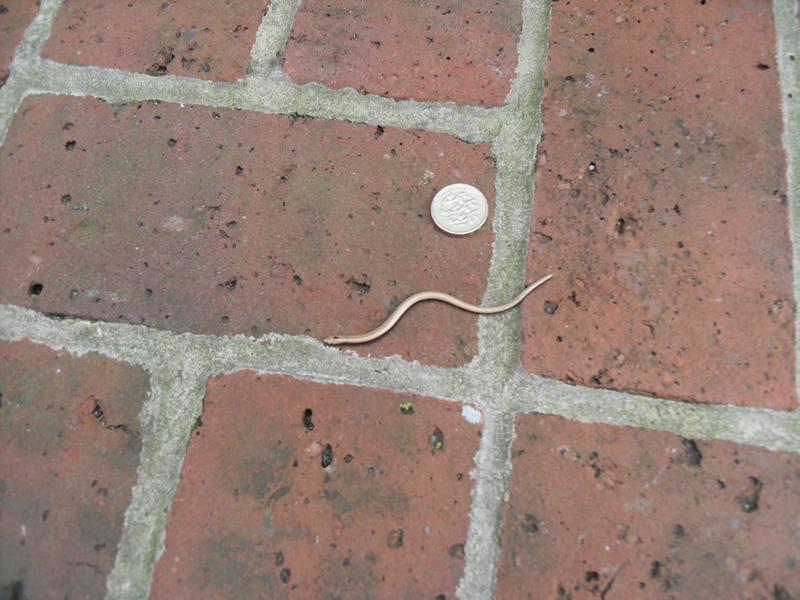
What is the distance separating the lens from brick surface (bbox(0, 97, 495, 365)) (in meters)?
0.91

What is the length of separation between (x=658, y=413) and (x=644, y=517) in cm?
14

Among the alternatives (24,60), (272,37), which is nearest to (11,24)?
(24,60)

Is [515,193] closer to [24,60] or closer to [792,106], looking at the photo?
[792,106]

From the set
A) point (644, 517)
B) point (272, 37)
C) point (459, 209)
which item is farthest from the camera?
point (272, 37)

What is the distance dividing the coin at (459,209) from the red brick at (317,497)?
0.26m

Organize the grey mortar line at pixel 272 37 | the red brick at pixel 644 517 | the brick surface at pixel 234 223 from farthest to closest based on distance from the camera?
1. the grey mortar line at pixel 272 37
2. the brick surface at pixel 234 223
3. the red brick at pixel 644 517

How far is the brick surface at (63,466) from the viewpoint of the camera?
85cm

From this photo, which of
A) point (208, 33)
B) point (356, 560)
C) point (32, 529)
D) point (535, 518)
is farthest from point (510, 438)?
point (208, 33)

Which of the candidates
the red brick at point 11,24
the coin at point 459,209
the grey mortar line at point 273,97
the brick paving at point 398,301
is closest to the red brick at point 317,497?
the brick paving at point 398,301

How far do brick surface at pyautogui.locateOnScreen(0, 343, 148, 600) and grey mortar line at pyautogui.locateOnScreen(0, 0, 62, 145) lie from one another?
404 millimetres

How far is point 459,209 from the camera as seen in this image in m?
0.92

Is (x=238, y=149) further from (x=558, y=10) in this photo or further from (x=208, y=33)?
(x=558, y=10)

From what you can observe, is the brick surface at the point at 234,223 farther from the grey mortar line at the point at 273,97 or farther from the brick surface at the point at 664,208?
the brick surface at the point at 664,208

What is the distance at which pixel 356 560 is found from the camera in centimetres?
83
